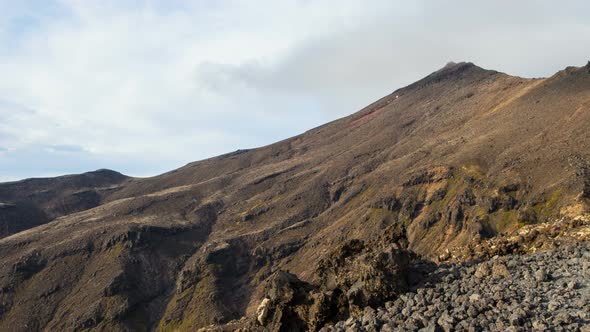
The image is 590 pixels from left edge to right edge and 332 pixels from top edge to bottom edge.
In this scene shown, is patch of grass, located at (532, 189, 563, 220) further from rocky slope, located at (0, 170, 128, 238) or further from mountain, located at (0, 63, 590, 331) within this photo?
rocky slope, located at (0, 170, 128, 238)

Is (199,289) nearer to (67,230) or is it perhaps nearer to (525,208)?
(67,230)

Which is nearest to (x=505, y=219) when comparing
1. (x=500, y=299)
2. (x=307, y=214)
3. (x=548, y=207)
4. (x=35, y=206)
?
(x=548, y=207)

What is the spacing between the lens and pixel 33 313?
352 ft

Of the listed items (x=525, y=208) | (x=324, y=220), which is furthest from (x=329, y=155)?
(x=525, y=208)

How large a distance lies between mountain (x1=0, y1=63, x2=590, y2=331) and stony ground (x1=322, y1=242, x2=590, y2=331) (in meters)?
40.8

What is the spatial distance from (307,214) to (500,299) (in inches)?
4440

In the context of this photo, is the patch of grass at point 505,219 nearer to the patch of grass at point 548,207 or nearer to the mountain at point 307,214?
the mountain at point 307,214

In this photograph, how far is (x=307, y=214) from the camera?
422 ft

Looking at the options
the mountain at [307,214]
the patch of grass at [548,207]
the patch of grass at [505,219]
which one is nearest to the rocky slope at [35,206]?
the mountain at [307,214]

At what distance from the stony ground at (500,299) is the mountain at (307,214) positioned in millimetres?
40808

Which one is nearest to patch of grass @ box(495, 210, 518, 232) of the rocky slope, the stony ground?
the stony ground

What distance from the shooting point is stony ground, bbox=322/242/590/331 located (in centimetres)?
1466

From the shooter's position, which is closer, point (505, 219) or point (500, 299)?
point (500, 299)

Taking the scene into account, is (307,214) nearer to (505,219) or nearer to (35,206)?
(505,219)
